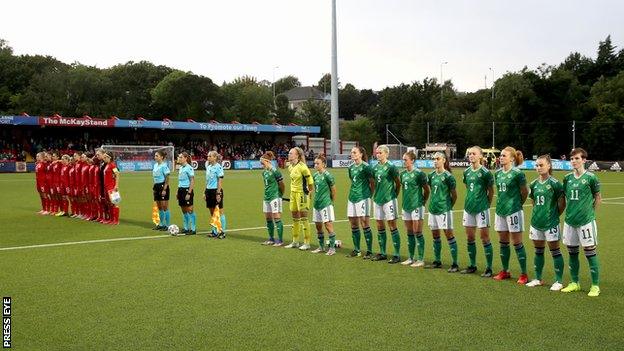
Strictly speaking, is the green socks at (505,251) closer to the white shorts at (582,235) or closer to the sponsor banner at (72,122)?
the white shorts at (582,235)

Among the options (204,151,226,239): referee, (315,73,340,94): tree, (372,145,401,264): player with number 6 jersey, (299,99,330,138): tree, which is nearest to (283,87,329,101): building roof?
(315,73,340,94): tree

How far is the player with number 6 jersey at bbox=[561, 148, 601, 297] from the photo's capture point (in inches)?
342

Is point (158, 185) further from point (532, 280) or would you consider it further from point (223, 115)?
point (223, 115)

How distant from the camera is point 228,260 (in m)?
11.6

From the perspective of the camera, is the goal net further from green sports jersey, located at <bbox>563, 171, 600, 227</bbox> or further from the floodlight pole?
green sports jersey, located at <bbox>563, 171, 600, 227</bbox>

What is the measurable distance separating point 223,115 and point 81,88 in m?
19.2

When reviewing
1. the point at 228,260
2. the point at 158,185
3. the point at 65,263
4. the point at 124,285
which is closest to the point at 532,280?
the point at 228,260

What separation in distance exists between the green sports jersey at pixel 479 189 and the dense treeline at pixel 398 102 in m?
66.7

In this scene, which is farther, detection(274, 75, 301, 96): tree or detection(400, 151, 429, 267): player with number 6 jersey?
detection(274, 75, 301, 96): tree

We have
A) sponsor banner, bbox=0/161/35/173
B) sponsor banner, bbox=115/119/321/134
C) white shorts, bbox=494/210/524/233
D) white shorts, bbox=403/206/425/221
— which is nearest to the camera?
white shorts, bbox=494/210/524/233

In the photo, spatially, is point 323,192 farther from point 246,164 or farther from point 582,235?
point 246,164

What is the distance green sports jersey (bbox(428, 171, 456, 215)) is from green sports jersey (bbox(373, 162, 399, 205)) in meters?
0.99

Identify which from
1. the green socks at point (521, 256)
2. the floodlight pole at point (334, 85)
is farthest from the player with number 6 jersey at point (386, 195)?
the floodlight pole at point (334, 85)

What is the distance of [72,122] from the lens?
51625 millimetres
